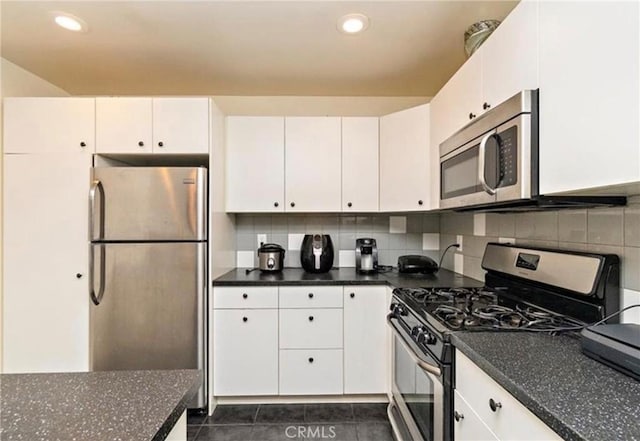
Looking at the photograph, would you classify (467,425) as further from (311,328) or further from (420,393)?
(311,328)

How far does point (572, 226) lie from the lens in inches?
54.1

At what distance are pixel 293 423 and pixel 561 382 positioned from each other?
1.70m

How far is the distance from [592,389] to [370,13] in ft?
5.89

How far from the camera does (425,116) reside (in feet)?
7.30

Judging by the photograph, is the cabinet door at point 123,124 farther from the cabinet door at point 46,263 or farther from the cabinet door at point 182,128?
the cabinet door at point 46,263

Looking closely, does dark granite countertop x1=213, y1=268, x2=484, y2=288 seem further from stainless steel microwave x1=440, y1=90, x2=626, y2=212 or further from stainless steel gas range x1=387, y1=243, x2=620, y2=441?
stainless steel microwave x1=440, y1=90, x2=626, y2=212

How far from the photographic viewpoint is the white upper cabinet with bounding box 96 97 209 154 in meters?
2.16

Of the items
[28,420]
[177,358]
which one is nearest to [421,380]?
[28,420]

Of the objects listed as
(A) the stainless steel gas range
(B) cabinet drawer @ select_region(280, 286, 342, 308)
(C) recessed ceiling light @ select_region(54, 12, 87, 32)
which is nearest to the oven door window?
(A) the stainless steel gas range

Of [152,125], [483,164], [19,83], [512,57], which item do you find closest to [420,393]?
[483,164]

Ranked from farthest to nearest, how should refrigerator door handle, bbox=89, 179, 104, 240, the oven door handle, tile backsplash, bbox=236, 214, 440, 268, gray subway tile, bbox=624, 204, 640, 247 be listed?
tile backsplash, bbox=236, 214, 440, 268
refrigerator door handle, bbox=89, 179, 104, 240
the oven door handle
gray subway tile, bbox=624, 204, 640, 247

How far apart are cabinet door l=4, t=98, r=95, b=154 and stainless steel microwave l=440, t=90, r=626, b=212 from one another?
2286 mm

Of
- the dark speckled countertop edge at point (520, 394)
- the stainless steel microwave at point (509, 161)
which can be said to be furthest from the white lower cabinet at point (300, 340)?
the dark speckled countertop edge at point (520, 394)

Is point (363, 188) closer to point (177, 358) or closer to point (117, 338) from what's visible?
point (177, 358)
